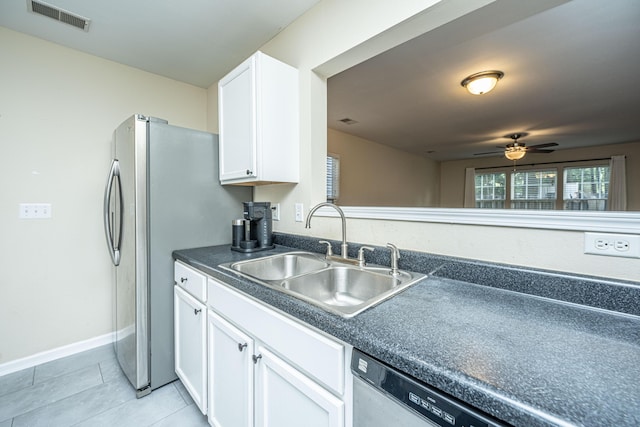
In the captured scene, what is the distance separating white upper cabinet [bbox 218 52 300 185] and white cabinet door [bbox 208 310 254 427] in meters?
0.87

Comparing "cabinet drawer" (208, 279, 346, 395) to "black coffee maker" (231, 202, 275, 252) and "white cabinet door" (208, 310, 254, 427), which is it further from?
"black coffee maker" (231, 202, 275, 252)

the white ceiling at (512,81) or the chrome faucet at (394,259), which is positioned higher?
the white ceiling at (512,81)

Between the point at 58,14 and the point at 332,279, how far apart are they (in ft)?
7.88

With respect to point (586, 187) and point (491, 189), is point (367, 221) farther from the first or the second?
point (491, 189)

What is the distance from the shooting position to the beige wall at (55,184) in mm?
1898

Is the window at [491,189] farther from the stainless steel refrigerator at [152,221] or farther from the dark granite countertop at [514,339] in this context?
the stainless steel refrigerator at [152,221]

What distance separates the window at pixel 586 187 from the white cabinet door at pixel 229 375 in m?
6.84

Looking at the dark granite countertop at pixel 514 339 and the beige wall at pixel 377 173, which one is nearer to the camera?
the dark granite countertop at pixel 514 339

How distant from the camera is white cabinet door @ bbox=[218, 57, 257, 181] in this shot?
161cm

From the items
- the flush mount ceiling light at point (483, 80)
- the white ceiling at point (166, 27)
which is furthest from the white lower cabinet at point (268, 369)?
the flush mount ceiling light at point (483, 80)

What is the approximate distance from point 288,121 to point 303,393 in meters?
1.47

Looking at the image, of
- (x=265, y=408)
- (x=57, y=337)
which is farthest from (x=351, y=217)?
(x=57, y=337)

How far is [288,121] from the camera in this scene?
174 cm

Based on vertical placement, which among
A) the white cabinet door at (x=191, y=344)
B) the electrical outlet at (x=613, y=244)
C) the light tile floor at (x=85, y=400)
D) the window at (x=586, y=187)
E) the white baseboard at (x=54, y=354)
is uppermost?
the window at (x=586, y=187)
